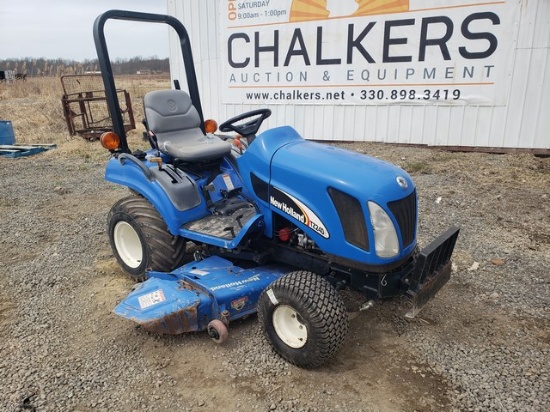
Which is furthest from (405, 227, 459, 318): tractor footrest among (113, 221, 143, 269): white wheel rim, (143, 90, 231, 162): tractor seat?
(113, 221, 143, 269): white wheel rim

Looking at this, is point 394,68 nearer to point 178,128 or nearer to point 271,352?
point 178,128

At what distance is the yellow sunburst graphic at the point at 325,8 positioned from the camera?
23.4 ft

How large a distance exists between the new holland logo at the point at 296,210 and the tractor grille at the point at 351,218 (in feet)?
0.44

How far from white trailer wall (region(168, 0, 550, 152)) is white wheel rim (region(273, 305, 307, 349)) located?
5666mm

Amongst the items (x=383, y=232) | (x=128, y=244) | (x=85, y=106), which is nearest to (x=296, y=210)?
(x=383, y=232)

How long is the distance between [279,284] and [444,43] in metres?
5.83

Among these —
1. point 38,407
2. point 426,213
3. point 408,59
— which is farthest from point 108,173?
point 408,59

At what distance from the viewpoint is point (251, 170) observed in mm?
3023

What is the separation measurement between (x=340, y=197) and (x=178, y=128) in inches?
74.2

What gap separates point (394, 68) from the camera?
7.36 metres

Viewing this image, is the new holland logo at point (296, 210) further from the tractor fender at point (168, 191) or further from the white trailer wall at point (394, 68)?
the white trailer wall at point (394, 68)

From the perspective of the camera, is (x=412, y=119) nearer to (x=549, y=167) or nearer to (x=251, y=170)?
(x=549, y=167)

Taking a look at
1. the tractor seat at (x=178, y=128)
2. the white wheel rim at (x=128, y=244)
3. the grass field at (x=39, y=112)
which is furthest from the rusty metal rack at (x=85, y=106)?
the white wheel rim at (x=128, y=244)

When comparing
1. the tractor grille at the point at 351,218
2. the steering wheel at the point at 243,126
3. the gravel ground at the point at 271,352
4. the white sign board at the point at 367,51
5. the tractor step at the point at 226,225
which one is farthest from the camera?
the white sign board at the point at 367,51
